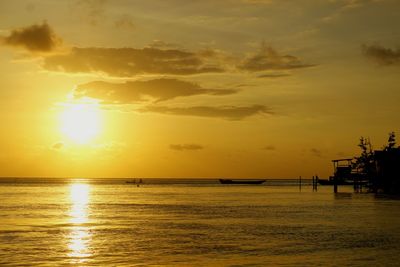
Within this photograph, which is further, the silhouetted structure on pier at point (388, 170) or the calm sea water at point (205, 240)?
the silhouetted structure on pier at point (388, 170)

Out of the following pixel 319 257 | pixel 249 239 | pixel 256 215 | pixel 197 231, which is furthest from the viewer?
pixel 256 215

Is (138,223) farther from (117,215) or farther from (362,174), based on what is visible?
(362,174)

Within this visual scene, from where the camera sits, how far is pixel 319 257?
29734mm

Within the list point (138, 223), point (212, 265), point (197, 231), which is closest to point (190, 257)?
point (212, 265)

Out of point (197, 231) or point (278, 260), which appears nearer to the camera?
point (278, 260)

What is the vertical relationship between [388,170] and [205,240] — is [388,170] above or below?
above

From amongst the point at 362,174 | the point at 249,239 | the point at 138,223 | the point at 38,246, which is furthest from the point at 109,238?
the point at 362,174

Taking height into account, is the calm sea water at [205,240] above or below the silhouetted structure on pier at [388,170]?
below

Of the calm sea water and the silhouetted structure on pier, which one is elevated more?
the silhouetted structure on pier

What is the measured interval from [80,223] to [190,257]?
22.6 metres

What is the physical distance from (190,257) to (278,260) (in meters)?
4.50

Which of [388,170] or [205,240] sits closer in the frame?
[205,240]

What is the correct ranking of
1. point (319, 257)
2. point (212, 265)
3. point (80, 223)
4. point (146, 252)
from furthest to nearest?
point (80, 223) < point (146, 252) < point (319, 257) < point (212, 265)

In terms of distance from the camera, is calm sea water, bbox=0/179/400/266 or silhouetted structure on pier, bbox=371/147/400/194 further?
silhouetted structure on pier, bbox=371/147/400/194
